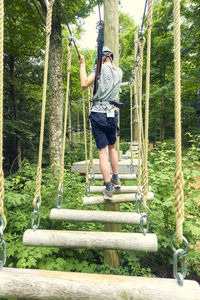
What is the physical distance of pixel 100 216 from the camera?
142 cm

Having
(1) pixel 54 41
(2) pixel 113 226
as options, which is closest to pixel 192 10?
(1) pixel 54 41

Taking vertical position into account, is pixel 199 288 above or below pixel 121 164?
below

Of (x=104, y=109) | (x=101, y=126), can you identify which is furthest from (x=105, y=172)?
(x=104, y=109)

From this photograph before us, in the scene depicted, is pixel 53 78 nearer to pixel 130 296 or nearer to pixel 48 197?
pixel 48 197

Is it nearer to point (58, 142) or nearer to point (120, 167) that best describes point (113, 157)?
point (120, 167)

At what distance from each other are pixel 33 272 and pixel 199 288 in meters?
0.70

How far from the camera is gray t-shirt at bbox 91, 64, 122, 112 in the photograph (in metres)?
1.83

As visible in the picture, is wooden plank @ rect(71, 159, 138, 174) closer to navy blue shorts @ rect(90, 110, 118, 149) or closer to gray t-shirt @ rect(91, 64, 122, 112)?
navy blue shorts @ rect(90, 110, 118, 149)

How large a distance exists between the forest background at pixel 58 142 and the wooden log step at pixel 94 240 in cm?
90

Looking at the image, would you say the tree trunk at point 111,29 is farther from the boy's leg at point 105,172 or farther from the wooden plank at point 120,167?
the wooden plank at point 120,167

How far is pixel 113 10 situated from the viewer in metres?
2.33

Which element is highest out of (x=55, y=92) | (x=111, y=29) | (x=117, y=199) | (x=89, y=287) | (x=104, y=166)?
(x=111, y=29)

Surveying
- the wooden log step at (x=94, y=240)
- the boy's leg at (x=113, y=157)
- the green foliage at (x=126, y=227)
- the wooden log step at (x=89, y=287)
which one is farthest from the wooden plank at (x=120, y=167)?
the wooden log step at (x=89, y=287)

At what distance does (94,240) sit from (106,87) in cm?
140
